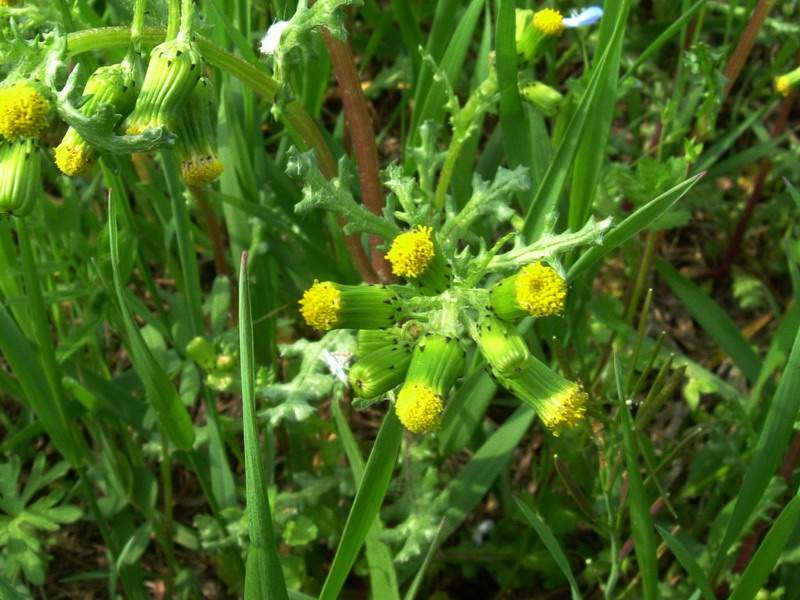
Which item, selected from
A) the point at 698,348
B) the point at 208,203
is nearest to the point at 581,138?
the point at 208,203

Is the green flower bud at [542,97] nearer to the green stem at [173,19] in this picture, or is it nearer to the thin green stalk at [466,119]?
the thin green stalk at [466,119]

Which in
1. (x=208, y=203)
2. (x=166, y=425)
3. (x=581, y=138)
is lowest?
(x=166, y=425)

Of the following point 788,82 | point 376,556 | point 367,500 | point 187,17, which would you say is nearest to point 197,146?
point 187,17

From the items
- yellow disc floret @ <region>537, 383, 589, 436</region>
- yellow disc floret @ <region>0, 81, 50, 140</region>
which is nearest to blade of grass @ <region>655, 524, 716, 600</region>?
yellow disc floret @ <region>537, 383, 589, 436</region>

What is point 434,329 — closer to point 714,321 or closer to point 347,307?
point 347,307

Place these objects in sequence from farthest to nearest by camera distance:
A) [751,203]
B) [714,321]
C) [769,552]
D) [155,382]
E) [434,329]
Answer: [751,203], [714,321], [155,382], [434,329], [769,552]

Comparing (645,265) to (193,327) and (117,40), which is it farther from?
(117,40)
